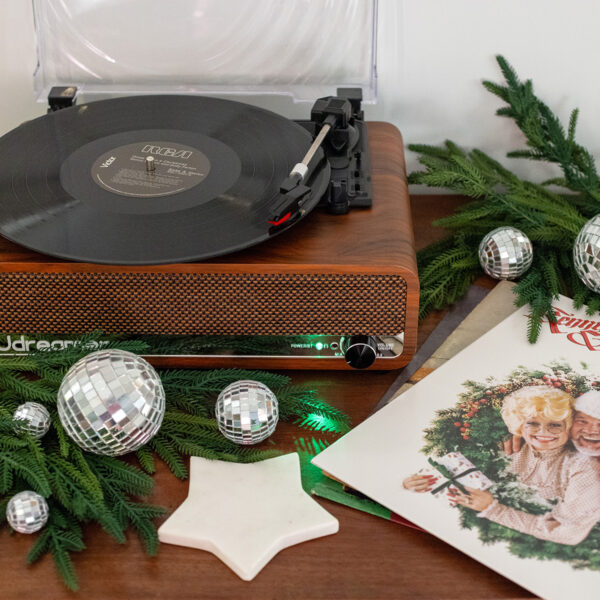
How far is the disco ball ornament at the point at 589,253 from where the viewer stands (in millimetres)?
975

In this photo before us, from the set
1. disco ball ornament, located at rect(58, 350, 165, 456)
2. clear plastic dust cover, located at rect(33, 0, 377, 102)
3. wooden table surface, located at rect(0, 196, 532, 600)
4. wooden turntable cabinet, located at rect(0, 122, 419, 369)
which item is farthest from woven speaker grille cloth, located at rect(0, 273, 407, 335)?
clear plastic dust cover, located at rect(33, 0, 377, 102)

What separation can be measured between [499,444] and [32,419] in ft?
1.59

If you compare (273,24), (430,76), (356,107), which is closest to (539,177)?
(430,76)

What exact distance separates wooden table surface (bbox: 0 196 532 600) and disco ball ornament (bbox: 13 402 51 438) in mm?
102

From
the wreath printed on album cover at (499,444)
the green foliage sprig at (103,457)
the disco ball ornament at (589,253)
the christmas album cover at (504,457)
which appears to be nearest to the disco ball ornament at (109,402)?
the green foliage sprig at (103,457)

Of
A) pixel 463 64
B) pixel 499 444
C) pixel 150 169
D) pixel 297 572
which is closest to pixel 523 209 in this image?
pixel 463 64

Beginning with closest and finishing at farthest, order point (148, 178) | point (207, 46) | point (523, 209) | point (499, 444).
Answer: point (499, 444) → point (148, 178) → point (523, 209) → point (207, 46)

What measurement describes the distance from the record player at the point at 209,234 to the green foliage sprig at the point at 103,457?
0.04 metres

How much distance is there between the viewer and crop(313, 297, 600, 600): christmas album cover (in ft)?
2.38

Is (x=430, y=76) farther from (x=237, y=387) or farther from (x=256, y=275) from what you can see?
(x=237, y=387)

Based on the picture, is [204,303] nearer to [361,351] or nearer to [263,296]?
[263,296]

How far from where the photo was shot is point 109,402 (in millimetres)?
763

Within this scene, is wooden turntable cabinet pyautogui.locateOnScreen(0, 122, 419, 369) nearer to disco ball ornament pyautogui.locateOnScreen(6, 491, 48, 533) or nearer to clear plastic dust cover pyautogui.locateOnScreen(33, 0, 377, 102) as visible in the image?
disco ball ornament pyautogui.locateOnScreen(6, 491, 48, 533)

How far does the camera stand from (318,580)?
72cm
